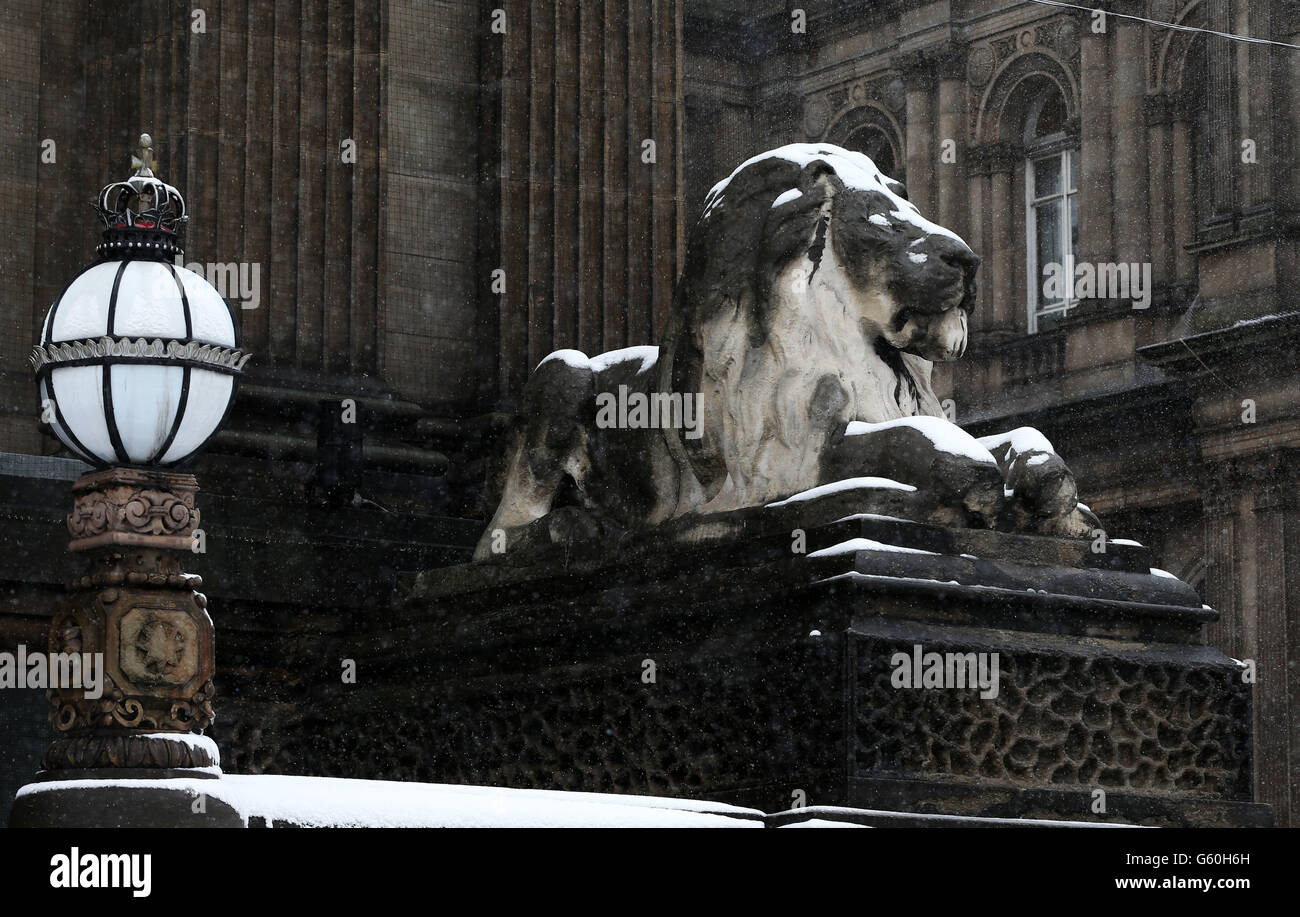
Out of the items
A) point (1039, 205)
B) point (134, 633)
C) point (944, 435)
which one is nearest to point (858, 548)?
point (944, 435)

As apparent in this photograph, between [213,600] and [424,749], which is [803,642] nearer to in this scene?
[424,749]

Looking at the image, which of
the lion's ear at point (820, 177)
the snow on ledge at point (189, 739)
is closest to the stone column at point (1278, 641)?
the lion's ear at point (820, 177)

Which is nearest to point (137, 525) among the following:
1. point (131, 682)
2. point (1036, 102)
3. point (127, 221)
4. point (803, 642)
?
point (131, 682)

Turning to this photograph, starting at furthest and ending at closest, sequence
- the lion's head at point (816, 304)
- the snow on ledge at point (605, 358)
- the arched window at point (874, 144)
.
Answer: the arched window at point (874, 144)
the snow on ledge at point (605, 358)
the lion's head at point (816, 304)

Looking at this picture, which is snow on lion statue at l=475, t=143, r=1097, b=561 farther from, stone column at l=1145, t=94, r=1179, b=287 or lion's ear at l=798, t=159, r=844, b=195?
stone column at l=1145, t=94, r=1179, b=287

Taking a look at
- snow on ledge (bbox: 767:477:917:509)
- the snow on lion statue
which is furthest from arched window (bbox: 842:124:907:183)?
snow on ledge (bbox: 767:477:917:509)

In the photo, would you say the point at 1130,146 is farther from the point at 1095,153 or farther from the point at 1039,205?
the point at 1039,205

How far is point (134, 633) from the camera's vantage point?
7.38 meters

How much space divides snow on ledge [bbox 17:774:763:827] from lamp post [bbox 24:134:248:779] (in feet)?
0.48

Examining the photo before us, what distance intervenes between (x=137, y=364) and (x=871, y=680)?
9.94 ft

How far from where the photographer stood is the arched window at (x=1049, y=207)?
3806 cm

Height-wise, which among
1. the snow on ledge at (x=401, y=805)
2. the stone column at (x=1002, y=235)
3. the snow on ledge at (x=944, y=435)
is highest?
the stone column at (x=1002, y=235)

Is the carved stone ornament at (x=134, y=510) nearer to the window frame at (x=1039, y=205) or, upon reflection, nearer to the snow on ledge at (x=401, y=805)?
the snow on ledge at (x=401, y=805)

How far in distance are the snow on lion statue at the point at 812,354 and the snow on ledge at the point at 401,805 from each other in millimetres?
1965
